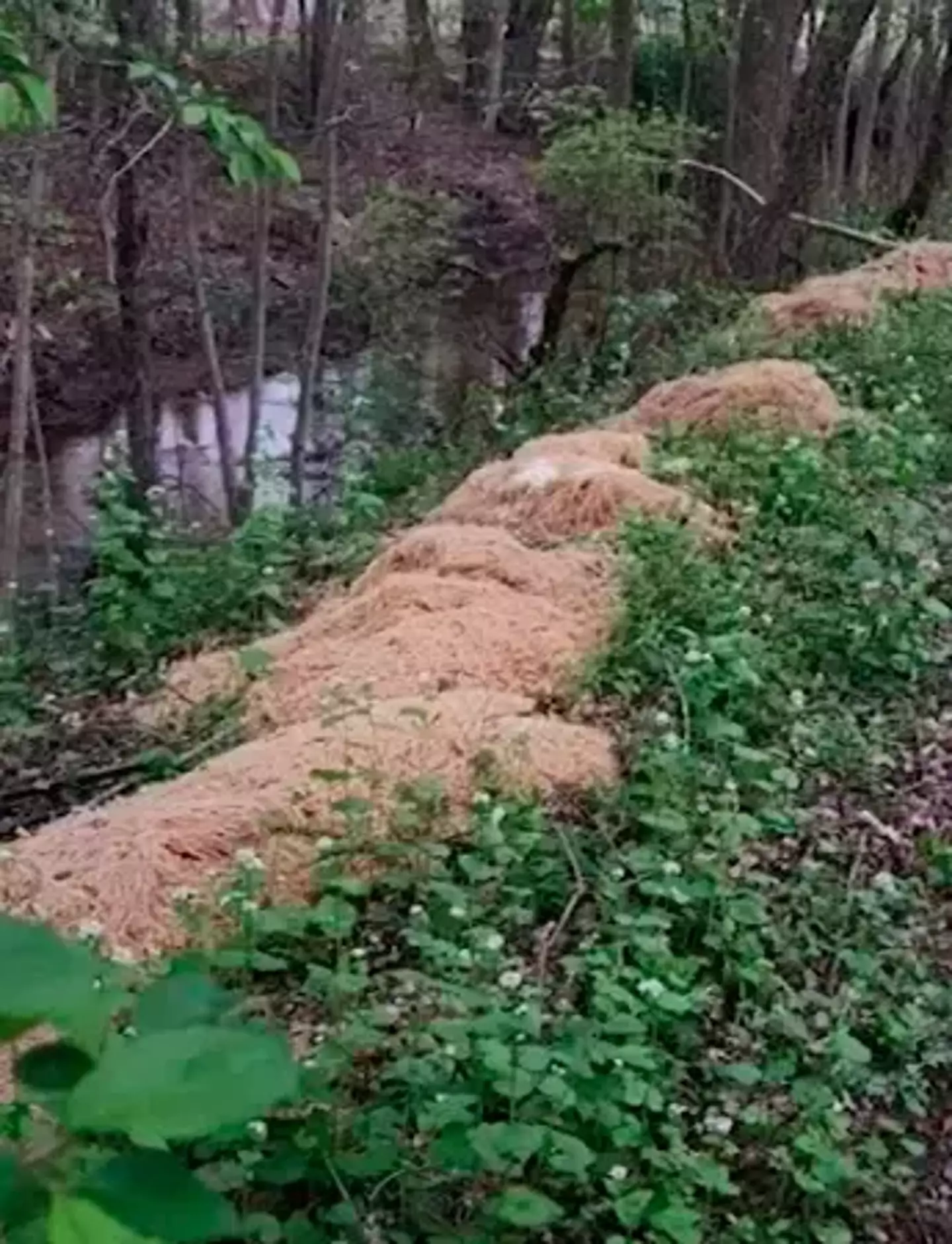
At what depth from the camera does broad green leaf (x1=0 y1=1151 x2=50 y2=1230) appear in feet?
2.89

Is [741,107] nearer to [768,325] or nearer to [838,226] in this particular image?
[838,226]

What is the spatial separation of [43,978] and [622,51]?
20684 millimetres

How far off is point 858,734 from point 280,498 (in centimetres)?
835

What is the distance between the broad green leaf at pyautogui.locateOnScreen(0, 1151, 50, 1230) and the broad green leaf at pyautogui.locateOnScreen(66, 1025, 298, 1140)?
3 centimetres

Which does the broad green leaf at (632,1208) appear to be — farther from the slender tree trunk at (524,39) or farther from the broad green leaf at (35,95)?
the slender tree trunk at (524,39)

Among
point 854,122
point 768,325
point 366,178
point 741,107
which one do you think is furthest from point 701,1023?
point 854,122

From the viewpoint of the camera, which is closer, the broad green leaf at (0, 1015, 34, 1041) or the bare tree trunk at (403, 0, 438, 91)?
the broad green leaf at (0, 1015, 34, 1041)

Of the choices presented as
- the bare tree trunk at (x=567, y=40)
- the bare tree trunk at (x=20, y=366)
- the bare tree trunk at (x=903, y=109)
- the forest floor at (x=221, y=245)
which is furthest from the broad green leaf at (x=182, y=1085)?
the bare tree trunk at (x=567, y=40)

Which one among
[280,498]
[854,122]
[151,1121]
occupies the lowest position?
[280,498]

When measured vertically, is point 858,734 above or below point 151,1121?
below

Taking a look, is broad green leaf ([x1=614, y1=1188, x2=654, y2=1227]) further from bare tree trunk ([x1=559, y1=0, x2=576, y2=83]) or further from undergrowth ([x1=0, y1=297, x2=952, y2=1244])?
bare tree trunk ([x1=559, y1=0, x2=576, y2=83])

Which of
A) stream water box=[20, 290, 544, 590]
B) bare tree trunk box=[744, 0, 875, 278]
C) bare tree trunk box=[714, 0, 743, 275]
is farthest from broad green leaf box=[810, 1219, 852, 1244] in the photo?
bare tree trunk box=[714, 0, 743, 275]

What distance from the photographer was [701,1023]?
3613mm

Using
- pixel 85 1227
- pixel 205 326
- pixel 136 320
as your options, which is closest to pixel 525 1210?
pixel 85 1227
